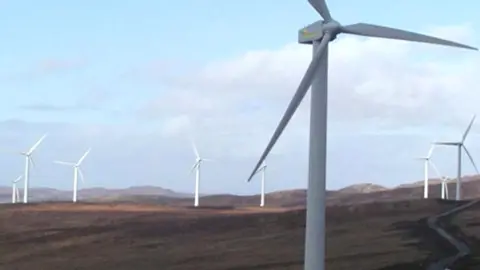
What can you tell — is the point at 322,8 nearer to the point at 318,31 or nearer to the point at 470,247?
the point at 318,31

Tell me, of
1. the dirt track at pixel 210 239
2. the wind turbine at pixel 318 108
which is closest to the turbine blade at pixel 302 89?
the wind turbine at pixel 318 108

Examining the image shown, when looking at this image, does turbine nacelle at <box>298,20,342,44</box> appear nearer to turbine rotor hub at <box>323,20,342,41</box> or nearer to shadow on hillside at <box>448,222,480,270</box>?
turbine rotor hub at <box>323,20,342,41</box>

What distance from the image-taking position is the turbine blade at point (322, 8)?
1028 inches

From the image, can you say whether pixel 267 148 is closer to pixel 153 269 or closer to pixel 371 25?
pixel 371 25

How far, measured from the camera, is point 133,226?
70.2 metres

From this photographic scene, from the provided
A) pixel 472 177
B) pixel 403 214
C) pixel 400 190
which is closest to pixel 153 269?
pixel 403 214

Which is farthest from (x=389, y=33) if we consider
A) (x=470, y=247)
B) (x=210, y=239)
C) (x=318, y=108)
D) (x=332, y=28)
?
(x=210, y=239)

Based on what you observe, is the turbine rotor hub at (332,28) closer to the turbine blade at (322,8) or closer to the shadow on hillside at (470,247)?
the turbine blade at (322,8)

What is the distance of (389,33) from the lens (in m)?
26.0

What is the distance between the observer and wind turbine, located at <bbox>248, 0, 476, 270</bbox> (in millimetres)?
24594

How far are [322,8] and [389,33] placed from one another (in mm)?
2218

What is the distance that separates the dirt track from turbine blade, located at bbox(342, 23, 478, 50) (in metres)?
24.5

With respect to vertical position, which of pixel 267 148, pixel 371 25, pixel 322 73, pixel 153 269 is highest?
pixel 371 25

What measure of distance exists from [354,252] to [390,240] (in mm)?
6119
